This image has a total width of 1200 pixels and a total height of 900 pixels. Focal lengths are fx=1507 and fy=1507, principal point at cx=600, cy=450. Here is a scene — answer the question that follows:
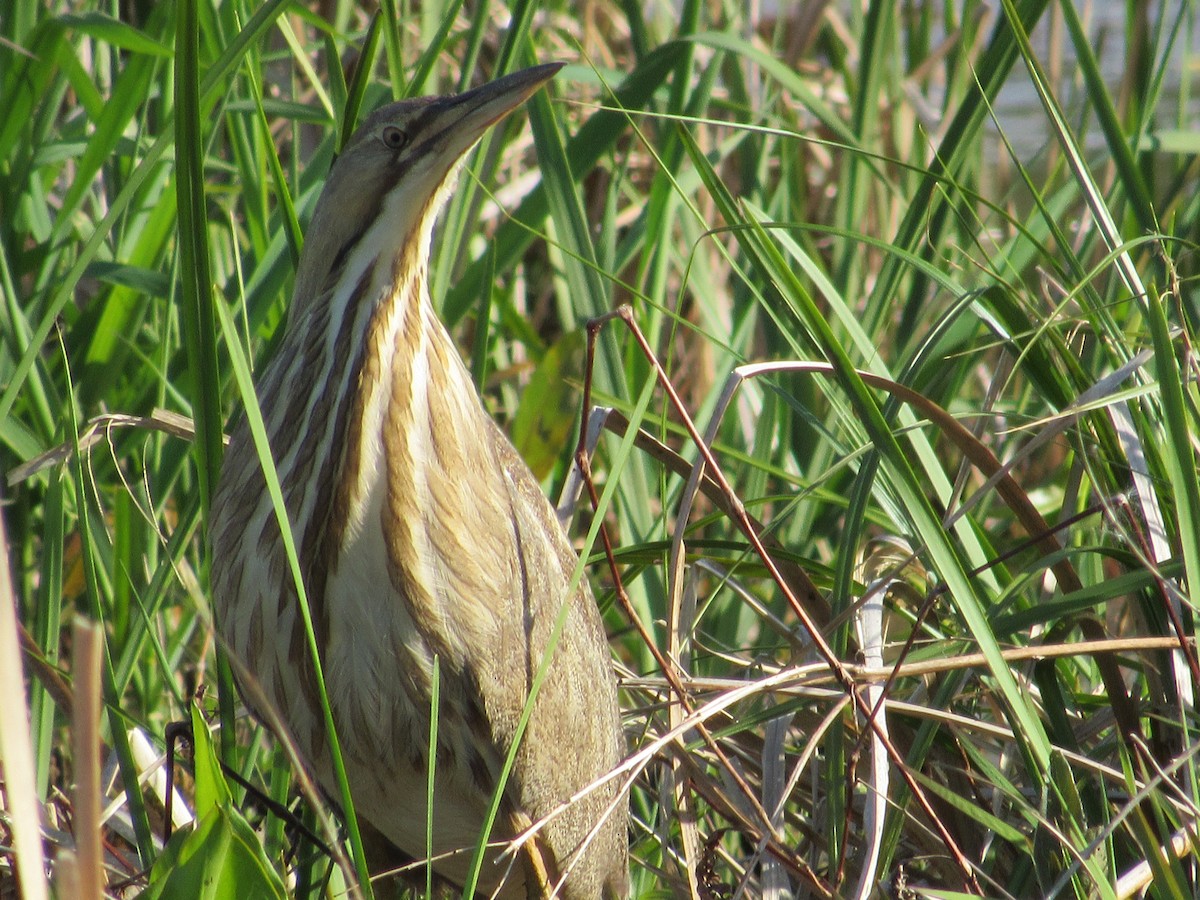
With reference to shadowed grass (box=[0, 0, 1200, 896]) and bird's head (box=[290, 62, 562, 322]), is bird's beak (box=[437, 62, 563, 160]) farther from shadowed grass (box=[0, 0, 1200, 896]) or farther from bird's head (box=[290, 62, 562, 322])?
shadowed grass (box=[0, 0, 1200, 896])

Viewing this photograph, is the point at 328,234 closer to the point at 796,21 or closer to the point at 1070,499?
the point at 1070,499

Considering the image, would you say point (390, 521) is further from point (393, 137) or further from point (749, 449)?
point (749, 449)

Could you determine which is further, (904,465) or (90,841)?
(904,465)

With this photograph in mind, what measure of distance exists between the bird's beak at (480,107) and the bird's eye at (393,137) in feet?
0.16

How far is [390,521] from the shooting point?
151 centimetres

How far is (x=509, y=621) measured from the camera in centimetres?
163

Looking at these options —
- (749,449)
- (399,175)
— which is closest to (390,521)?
(399,175)

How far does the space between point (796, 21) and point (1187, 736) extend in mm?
2483

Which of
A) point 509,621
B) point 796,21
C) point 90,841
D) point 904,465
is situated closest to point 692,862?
point 509,621

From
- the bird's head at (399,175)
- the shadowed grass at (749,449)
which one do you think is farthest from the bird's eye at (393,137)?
the shadowed grass at (749,449)

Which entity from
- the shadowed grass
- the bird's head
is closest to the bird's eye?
the bird's head

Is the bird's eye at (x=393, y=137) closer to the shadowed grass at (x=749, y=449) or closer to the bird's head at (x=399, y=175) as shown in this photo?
the bird's head at (x=399, y=175)

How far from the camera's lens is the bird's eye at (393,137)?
62.2 inches

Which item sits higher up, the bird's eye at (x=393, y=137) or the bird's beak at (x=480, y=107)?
the bird's beak at (x=480, y=107)
